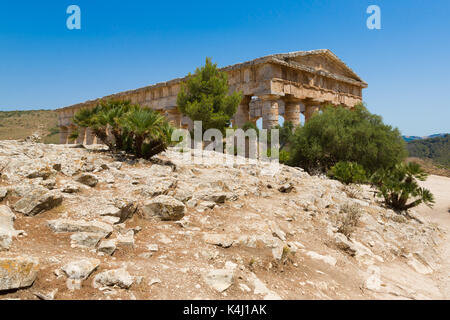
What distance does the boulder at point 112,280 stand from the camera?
2828mm

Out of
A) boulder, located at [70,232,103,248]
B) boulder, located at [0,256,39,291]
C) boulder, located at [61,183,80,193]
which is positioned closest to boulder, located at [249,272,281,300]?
boulder, located at [70,232,103,248]

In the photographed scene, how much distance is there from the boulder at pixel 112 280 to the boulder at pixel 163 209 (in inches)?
65.4

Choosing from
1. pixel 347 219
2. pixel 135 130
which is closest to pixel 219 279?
pixel 347 219

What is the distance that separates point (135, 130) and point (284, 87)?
11.6 meters

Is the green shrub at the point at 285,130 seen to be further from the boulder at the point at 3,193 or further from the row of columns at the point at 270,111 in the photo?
the boulder at the point at 3,193

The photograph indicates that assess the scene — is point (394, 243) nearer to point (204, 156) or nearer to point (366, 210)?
point (366, 210)

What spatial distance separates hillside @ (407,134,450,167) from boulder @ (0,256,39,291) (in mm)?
57812

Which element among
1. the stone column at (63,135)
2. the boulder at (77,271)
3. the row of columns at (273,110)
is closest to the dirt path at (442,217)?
the boulder at (77,271)

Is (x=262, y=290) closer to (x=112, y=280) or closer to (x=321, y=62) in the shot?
(x=112, y=280)

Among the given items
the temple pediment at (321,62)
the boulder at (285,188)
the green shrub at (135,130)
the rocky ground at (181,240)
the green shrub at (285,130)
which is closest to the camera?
the rocky ground at (181,240)

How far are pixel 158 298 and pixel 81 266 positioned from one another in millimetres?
778

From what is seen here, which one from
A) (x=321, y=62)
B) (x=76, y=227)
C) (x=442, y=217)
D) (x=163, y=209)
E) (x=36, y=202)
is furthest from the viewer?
(x=321, y=62)

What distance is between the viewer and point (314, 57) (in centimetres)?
1948

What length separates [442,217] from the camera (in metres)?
10.8
